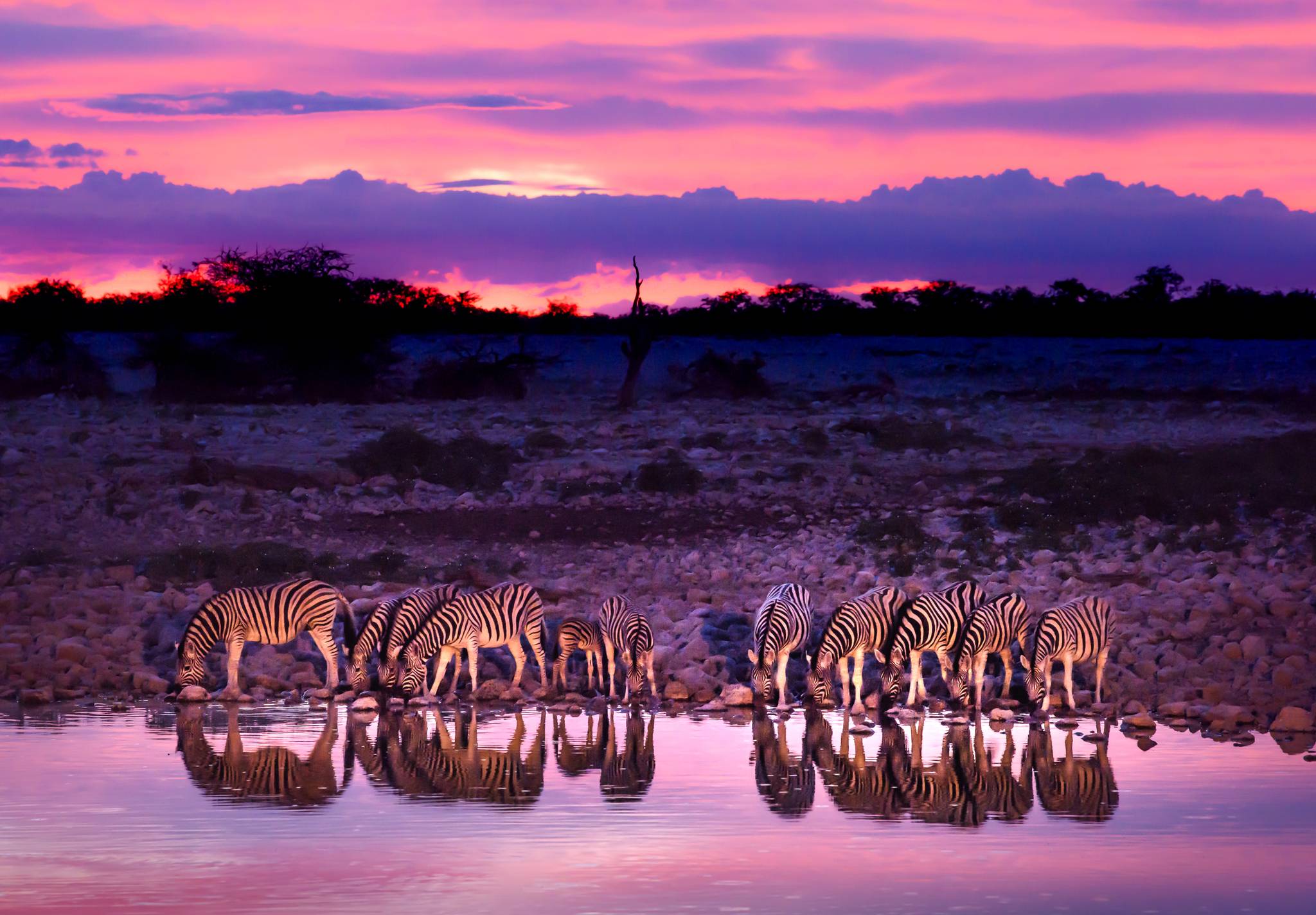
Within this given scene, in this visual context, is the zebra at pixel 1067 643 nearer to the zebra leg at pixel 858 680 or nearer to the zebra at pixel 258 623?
the zebra leg at pixel 858 680

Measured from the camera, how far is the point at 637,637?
1478 centimetres

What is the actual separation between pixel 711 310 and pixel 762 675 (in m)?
47.6

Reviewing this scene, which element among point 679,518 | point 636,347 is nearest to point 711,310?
point 636,347

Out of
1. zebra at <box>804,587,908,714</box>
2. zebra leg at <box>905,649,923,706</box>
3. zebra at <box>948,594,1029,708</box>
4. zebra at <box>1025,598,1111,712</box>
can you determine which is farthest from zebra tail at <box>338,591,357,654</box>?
zebra at <box>1025,598,1111,712</box>

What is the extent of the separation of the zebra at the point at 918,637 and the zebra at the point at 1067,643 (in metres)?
0.66

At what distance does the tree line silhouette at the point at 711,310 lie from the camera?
154 ft

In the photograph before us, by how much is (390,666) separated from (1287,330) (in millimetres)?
52787

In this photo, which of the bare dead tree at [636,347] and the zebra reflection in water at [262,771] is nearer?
the zebra reflection in water at [262,771]

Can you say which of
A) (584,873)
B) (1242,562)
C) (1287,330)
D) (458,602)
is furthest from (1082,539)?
(1287,330)

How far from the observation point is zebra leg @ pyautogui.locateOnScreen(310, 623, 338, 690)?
1523 centimetres

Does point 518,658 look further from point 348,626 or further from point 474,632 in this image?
point 348,626

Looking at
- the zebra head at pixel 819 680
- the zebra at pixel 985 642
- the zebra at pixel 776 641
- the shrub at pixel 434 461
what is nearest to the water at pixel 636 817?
the zebra head at pixel 819 680

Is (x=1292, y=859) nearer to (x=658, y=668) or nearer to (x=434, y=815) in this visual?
(x=434, y=815)

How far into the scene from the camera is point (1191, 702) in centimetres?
1423
